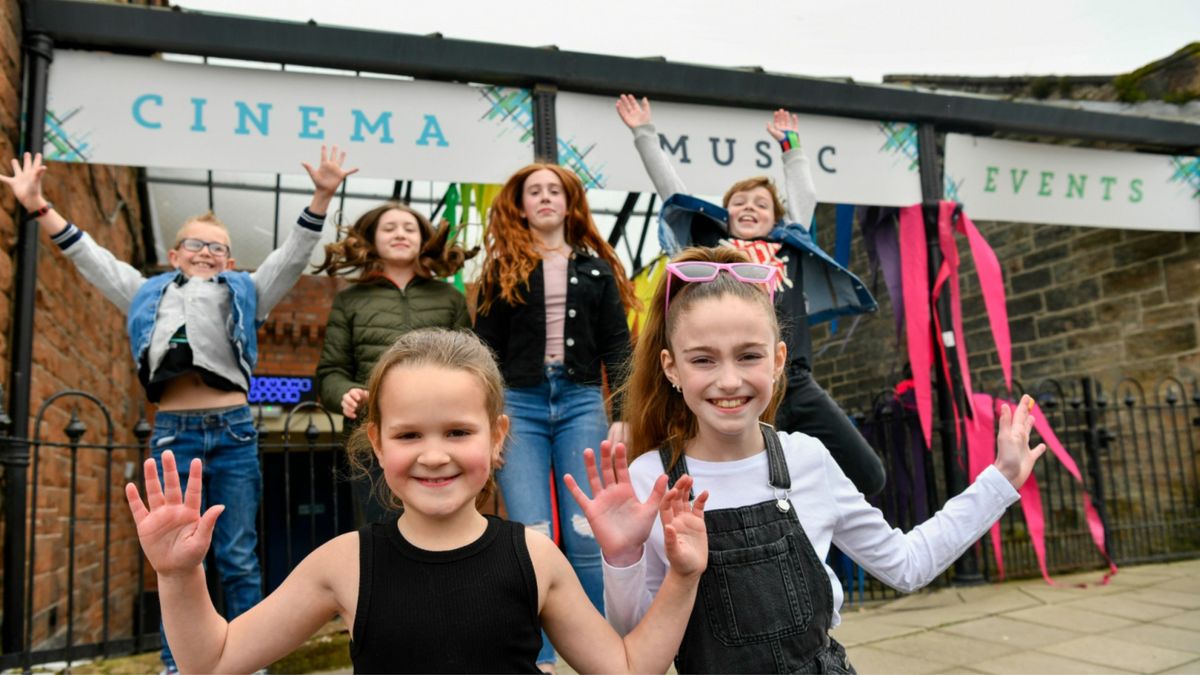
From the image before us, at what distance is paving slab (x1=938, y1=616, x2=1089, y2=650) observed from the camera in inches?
125

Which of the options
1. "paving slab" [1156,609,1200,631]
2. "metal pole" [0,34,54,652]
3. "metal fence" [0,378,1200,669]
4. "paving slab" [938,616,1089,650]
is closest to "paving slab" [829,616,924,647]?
"paving slab" [938,616,1089,650]

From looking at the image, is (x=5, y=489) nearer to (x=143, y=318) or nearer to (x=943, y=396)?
(x=143, y=318)

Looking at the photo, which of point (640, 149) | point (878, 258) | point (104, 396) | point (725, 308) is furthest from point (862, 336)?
point (725, 308)

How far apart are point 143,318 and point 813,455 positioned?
2321mm

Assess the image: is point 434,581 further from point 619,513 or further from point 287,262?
point 287,262

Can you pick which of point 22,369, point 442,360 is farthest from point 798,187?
point 22,369

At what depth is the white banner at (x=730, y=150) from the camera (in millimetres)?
4230

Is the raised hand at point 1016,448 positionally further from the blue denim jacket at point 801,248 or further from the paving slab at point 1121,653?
the paving slab at point 1121,653

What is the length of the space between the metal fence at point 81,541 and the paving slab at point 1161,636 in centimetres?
319

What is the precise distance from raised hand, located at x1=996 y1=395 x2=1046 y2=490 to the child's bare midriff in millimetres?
2450

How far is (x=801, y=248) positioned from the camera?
9.64ft

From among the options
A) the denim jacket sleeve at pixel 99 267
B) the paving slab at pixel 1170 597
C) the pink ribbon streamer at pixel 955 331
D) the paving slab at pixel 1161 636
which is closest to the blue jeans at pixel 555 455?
the denim jacket sleeve at pixel 99 267

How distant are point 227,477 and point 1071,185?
5606 mm

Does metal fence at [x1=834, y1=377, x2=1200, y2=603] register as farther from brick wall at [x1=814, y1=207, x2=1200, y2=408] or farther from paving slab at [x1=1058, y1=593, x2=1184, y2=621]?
paving slab at [x1=1058, y1=593, x2=1184, y2=621]
